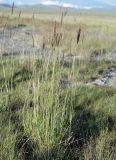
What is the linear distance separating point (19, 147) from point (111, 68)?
7.45 meters

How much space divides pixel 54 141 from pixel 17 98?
2146 millimetres

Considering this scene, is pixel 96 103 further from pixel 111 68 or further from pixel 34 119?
pixel 111 68

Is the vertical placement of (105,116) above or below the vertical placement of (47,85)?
below

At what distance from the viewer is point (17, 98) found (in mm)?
6906

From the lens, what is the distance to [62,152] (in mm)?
4785

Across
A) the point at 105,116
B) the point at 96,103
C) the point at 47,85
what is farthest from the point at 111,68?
the point at 47,85

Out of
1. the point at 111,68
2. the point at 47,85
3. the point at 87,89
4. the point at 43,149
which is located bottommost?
the point at 111,68

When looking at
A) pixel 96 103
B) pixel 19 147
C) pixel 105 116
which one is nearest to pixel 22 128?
pixel 19 147

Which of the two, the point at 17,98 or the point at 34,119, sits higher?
the point at 34,119

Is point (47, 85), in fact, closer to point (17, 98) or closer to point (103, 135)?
point (103, 135)

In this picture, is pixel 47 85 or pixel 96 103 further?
pixel 96 103

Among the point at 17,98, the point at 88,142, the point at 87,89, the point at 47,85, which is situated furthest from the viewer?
the point at 87,89

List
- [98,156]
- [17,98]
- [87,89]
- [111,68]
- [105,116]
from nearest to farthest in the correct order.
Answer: [98,156]
[105,116]
[17,98]
[87,89]
[111,68]

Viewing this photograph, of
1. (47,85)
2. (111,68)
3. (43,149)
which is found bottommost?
(111,68)
